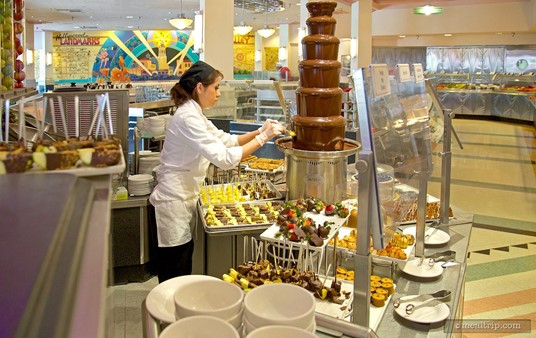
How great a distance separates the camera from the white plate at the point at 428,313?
67.3 inches

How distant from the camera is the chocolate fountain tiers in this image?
256 centimetres

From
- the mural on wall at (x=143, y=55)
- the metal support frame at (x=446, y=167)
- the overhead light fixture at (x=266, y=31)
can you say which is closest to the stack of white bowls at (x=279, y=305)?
the metal support frame at (x=446, y=167)

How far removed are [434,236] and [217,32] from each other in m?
5.40

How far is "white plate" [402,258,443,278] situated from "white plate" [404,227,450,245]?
0.28 meters

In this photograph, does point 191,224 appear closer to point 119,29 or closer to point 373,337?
point 373,337

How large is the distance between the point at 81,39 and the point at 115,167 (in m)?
23.7

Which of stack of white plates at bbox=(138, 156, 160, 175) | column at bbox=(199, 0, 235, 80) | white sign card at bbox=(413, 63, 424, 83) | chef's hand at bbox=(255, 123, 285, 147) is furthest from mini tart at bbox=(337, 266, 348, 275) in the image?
column at bbox=(199, 0, 235, 80)

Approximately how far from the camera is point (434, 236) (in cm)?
266

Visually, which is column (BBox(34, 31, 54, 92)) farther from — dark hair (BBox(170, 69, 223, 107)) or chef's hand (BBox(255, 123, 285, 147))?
chef's hand (BBox(255, 123, 285, 147))

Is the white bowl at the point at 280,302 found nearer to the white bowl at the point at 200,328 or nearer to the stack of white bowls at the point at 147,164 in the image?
the white bowl at the point at 200,328

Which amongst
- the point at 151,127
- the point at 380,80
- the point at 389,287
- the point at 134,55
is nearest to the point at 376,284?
the point at 389,287

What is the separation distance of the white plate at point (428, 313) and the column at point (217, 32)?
5961 mm

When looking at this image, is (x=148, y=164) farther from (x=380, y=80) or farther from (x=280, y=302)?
(x=280, y=302)

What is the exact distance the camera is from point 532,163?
948 cm
